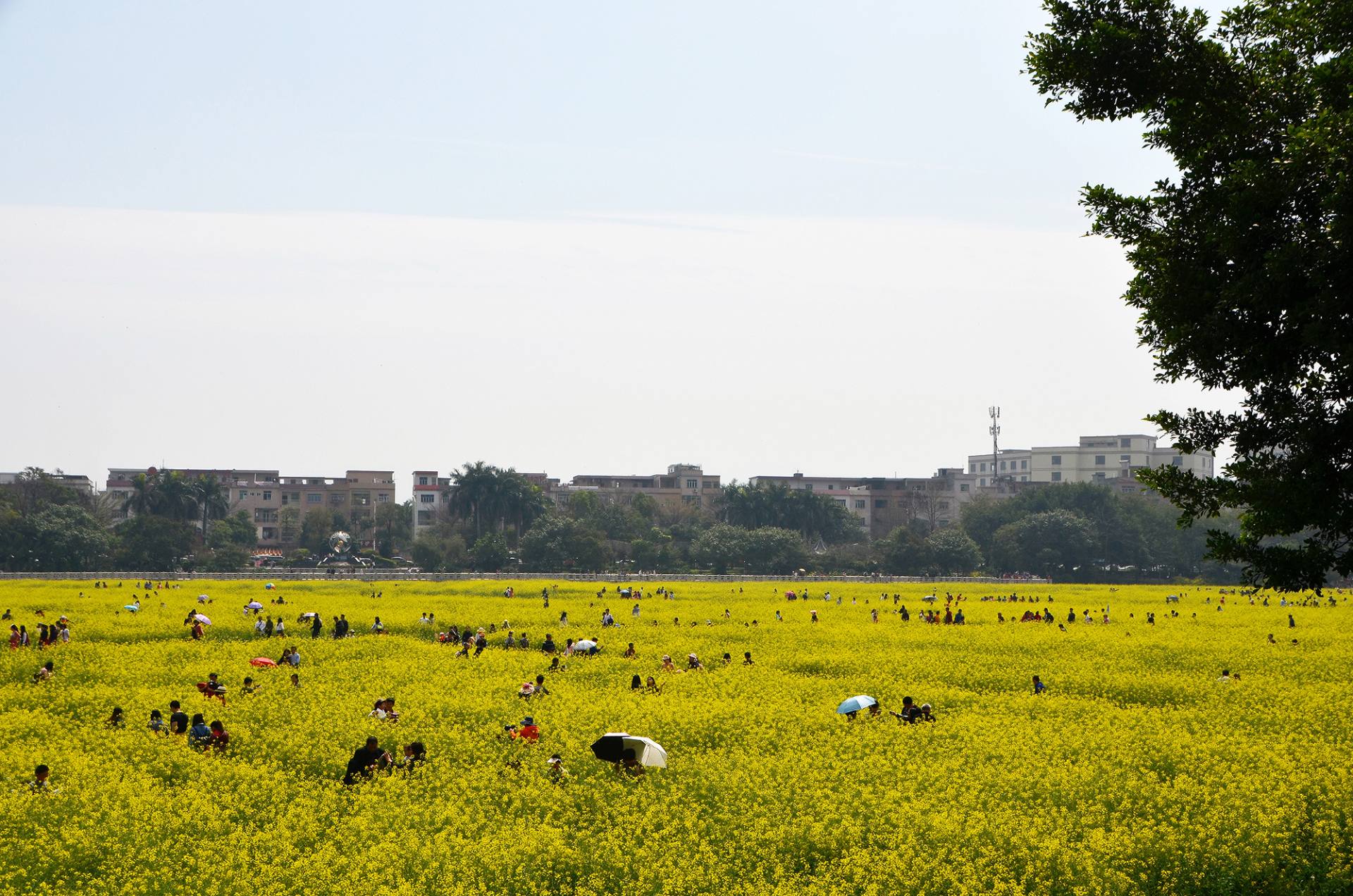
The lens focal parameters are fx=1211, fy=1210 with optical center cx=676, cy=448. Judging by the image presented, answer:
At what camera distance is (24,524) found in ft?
298

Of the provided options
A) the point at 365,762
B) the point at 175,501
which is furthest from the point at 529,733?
the point at 175,501

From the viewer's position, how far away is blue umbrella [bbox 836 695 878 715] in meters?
25.5

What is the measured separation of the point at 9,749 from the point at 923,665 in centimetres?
2288

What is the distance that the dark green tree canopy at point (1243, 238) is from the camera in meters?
16.7

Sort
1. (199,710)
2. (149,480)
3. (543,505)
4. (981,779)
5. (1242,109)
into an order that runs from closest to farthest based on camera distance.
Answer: (1242,109) < (981,779) < (199,710) < (149,480) < (543,505)

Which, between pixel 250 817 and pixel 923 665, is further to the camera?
pixel 923 665

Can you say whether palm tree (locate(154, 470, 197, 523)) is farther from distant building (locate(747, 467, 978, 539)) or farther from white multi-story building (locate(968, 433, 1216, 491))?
white multi-story building (locate(968, 433, 1216, 491))

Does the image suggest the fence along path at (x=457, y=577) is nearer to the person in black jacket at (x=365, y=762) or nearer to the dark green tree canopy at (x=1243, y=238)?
the person in black jacket at (x=365, y=762)

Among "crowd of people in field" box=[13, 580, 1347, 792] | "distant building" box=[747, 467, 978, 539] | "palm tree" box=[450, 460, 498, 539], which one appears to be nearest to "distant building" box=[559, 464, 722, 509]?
"distant building" box=[747, 467, 978, 539]

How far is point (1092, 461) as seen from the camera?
169 m

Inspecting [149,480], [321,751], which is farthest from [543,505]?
[321,751]

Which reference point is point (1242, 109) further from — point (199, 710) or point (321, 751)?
point (199, 710)

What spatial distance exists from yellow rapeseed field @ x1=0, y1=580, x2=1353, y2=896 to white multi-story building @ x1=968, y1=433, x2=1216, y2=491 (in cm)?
13310

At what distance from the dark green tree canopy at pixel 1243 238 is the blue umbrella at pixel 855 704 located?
8.71 metres
